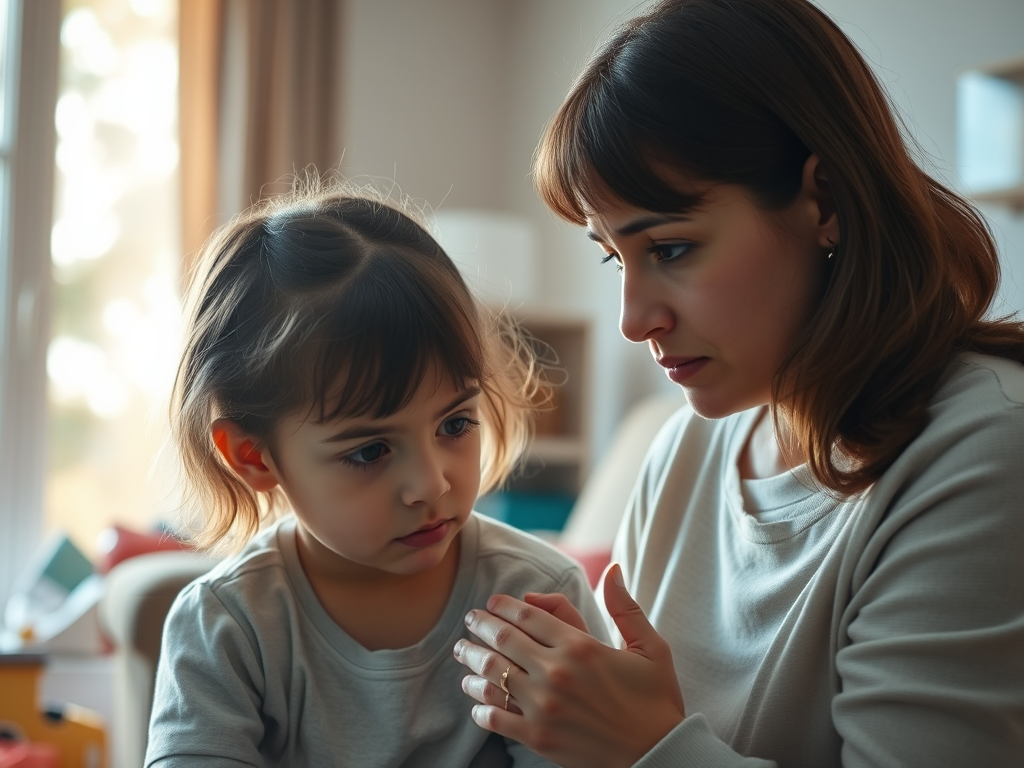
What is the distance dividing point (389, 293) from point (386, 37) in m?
3.44

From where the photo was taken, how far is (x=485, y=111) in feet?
14.9

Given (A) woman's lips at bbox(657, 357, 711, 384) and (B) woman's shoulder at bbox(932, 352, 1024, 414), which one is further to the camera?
(A) woman's lips at bbox(657, 357, 711, 384)

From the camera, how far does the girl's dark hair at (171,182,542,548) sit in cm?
110

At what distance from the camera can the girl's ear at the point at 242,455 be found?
1195mm

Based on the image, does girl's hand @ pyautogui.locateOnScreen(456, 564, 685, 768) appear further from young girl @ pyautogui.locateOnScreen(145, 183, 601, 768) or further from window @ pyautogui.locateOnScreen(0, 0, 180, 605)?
window @ pyautogui.locateOnScreen(0, 0, 180, 605)

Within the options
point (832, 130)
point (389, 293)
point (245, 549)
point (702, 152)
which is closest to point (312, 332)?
point (389, 293)

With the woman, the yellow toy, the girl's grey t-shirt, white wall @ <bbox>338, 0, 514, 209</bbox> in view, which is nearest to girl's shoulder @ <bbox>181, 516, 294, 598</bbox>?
the girl's grey t-shirt

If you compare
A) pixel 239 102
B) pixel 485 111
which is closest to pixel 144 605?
pixel 239 102

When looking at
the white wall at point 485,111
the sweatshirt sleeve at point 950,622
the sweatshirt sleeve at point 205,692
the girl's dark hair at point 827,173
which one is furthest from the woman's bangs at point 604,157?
the white wall at point 485,111

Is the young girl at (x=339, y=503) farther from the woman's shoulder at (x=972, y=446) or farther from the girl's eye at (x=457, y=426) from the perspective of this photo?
the woman's shoulder at (x=972, y=446)

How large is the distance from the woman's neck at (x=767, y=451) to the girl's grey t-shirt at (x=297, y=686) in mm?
353

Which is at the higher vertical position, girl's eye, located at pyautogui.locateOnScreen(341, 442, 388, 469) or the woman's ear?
the woman's ear

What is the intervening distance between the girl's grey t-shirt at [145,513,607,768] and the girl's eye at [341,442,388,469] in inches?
7.3

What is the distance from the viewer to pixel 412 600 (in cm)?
121
